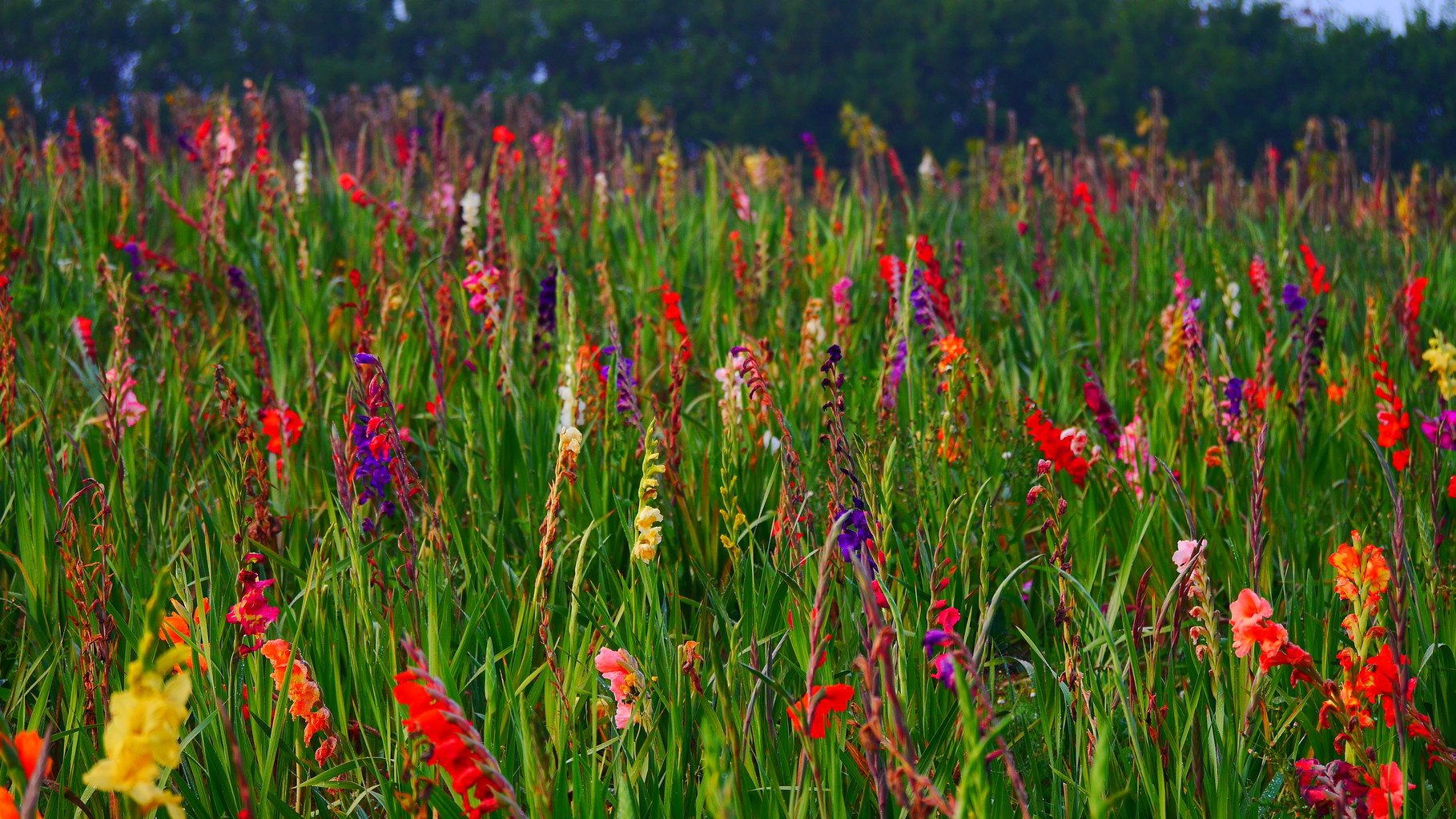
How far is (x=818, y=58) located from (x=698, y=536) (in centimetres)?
2723

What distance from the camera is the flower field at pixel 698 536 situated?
3.67 feet

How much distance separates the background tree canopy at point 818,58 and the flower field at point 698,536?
908 inches

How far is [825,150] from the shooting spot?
1054 inches

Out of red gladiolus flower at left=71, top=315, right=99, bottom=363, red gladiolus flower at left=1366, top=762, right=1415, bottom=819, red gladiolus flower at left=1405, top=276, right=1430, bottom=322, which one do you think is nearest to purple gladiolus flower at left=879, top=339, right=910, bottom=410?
red gladiolus flower at left=1366, top=762, right=1415, bottom=819

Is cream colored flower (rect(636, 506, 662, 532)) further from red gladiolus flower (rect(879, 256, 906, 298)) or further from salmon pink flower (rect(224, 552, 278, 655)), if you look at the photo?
red gladiolus flower (rect(879, 256, 906, 298))

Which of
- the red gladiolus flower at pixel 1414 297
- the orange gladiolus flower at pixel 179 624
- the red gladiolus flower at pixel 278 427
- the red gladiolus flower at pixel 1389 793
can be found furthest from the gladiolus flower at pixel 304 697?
the red gladiolus flower at pixel 1414 297

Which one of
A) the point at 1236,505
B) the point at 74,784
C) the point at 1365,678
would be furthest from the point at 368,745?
the point at 1236,505

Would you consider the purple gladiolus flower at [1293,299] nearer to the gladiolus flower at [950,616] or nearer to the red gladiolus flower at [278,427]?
the gladiolus flower at [950,616]

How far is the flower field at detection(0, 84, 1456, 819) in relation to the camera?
3.67 feet

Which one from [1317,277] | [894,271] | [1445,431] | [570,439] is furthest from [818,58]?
[570,439]

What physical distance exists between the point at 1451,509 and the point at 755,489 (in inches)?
56.9

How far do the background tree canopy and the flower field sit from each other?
23.1m

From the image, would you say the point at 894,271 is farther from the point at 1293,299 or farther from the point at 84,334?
the point at 84,334

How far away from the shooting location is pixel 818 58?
27.4 metres
